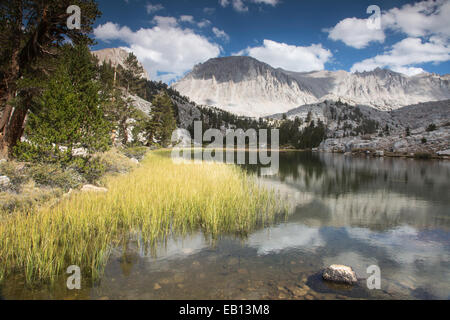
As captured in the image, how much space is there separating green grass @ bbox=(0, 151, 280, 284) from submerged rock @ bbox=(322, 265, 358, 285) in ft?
13.3

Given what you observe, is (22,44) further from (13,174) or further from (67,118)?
(13,174)

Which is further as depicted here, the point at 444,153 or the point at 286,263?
the point at 444,153

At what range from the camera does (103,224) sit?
340 inches

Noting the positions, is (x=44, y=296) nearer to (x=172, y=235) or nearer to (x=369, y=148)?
(x=172, y=235)

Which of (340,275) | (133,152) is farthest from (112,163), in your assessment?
(340,275)

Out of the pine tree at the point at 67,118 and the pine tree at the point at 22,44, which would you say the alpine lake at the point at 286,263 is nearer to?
the pine tree at the point at 67,118

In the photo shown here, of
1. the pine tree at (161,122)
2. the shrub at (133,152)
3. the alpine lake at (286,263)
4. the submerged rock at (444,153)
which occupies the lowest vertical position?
the alpine lake at (286,263)

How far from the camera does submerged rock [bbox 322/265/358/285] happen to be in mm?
6332

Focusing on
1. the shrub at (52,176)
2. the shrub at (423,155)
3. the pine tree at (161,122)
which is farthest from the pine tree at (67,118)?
the shrub at (423,155)

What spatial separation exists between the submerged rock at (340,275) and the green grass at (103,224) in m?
4.05

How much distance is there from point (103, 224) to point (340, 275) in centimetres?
793

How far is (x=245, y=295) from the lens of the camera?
580 cm

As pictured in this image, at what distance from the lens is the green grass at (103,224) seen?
20.8ft

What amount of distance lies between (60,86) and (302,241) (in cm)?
1558
